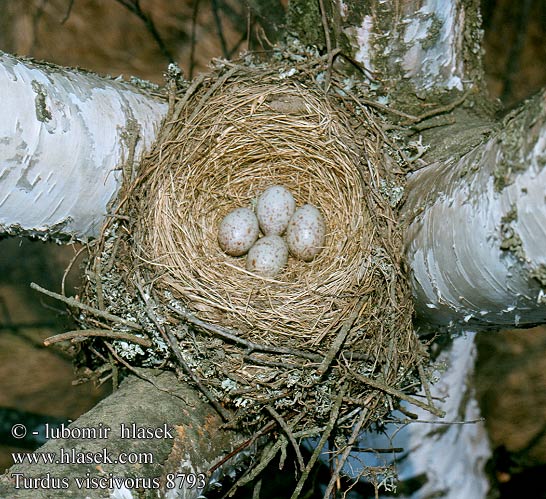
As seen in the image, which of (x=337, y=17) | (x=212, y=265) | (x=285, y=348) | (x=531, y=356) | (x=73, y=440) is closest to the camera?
(x=73, y=440)

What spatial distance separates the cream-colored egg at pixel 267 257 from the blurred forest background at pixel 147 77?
68.7 inches

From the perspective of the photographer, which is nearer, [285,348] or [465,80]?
[285,348]

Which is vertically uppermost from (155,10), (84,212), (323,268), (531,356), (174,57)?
(155,10)

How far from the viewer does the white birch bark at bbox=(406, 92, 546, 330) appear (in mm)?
1105

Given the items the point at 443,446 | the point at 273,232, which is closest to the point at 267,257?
the point at 273,232

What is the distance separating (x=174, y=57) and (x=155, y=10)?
28 cm

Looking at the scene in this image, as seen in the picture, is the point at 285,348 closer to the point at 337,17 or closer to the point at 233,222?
the point at 233,222

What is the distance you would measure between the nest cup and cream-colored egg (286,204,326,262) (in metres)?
0.04

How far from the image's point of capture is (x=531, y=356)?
3699 millimetres

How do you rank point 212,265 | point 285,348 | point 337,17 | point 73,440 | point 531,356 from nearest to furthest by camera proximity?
point 73,440 → point 285,348 → point 337,17 → point 212,265 → point 531,356

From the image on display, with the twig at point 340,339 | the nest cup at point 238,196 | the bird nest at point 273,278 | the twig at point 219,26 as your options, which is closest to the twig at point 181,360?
the bird nest at point 273,278

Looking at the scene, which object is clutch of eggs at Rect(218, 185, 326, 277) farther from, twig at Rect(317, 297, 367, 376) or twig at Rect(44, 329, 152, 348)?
twig at Rect(44, 329, 152, 348)

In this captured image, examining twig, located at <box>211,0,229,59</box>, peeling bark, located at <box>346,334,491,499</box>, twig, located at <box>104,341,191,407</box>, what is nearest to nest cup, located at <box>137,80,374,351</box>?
twig, located at <box>104,341,191,407</box>

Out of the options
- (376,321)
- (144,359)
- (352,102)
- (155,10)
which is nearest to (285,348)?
(376,321)
